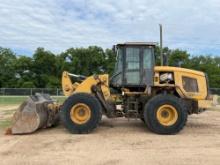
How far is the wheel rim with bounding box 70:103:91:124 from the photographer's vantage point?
12758 millimetres

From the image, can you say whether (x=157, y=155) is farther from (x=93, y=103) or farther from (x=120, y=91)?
(x=120, y=91)

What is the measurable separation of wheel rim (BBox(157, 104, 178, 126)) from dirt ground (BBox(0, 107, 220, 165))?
0.46 meters

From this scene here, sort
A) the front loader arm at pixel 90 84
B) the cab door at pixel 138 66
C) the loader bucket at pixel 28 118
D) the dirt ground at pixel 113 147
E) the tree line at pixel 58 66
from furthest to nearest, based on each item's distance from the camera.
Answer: the tree line at pixel 58 66 → the front loader arm at pixel 90 84 → the cab door at pixel 138 66 → the loader bucket at pixel 28 118 → the dirt ground at pixel 113 147

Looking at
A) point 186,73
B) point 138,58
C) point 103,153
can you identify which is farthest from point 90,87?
point 103,153

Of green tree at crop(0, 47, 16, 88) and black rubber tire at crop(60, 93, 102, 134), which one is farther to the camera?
green tree at crop(0, 47, 16, 88)

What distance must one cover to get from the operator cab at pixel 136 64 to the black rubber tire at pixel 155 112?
2.40ft

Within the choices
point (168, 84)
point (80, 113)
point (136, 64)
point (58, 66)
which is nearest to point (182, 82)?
point (168, 84)

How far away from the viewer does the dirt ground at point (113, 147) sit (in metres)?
8.72

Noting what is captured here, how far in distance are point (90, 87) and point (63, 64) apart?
52.9 m

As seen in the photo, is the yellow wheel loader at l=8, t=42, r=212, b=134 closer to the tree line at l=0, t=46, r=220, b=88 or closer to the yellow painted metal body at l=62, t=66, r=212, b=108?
the yellow painted metal body at l=62, t=66, r=212, b=108

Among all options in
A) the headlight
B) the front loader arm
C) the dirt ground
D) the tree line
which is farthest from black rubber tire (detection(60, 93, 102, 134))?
the tree line

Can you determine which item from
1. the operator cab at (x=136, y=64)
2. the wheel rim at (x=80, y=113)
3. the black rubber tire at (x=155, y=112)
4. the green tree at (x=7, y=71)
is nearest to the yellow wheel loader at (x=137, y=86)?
the operator cab at (x=136, y=64)

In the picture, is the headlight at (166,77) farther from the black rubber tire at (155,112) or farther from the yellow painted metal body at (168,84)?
the black rubber tire at (155,112)

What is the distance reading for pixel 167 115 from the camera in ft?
42.2
